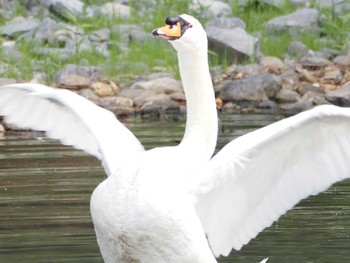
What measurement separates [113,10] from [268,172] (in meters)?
13.6

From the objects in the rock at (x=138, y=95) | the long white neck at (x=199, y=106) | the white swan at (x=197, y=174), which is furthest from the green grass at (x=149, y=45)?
the long white neck at (x=199, y=106)

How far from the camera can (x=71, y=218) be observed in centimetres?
959

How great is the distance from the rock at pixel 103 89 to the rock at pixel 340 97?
291 centimetres

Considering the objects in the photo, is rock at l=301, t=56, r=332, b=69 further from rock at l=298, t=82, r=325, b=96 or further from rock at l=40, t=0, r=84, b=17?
rock at l=40, t=0, r=84, b=17

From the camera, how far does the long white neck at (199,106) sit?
704 cm

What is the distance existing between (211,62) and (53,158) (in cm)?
667

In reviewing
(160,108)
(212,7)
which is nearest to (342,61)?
(160,108)

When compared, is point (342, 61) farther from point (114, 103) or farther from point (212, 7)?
point (114, 103)

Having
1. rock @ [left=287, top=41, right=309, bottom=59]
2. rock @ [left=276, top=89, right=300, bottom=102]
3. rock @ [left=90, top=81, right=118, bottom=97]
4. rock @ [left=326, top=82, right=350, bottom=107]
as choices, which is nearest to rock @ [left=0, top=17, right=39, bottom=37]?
rock @ [left=90, top=81, right=118, bottom=97]

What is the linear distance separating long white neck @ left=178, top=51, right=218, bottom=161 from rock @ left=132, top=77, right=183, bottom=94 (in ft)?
31.3

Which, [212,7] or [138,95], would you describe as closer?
[138,95]

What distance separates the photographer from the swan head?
6844mm

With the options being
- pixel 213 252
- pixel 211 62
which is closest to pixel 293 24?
pixel 211 62

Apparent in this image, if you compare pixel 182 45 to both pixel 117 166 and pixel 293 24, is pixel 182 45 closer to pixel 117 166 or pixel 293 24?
pixel 117 166
